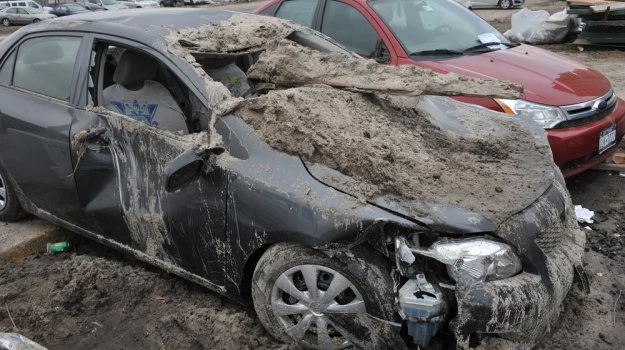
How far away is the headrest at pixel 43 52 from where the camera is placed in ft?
11.5

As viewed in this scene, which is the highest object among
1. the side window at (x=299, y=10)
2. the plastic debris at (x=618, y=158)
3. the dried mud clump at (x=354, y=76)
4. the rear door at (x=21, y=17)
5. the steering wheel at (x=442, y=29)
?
the dried mud clump at (x=354, y=76)

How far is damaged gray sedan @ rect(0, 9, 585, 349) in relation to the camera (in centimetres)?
234

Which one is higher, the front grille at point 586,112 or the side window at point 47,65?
the side window at point 47,65

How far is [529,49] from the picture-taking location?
215 inches

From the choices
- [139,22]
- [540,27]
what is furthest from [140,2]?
[139,22]

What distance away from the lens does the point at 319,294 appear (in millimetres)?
2508

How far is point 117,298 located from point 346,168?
65.3 inches

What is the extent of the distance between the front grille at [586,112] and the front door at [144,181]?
9.55ft

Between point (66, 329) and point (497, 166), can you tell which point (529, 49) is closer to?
point (497, 166)

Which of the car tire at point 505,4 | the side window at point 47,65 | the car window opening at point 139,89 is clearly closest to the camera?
the car window opening at point 139,89

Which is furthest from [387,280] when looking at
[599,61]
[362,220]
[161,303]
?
[599,61]

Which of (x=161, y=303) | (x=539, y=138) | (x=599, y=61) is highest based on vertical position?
(x=539, y=138)

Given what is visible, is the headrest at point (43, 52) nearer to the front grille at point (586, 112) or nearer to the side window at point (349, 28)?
the side window at point (349, 28)

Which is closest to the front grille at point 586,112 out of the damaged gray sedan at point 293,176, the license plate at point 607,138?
the license plate at point 607,138
